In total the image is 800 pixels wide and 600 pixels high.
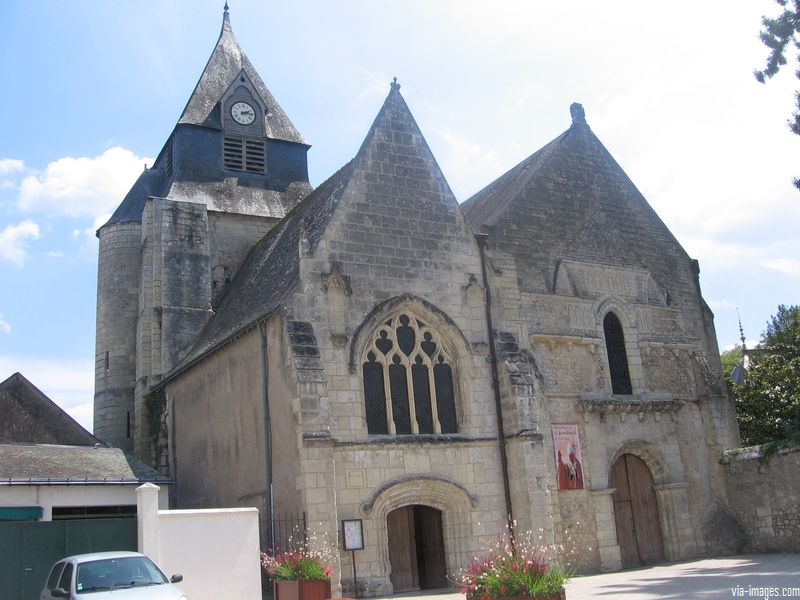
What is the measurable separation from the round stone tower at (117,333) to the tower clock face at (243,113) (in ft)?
17.4

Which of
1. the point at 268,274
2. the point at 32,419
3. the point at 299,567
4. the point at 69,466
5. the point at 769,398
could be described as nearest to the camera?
the point at 299,567

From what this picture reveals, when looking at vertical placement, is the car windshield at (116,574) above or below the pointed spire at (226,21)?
below

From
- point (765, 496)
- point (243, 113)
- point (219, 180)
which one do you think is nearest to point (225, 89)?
point (243, 113)

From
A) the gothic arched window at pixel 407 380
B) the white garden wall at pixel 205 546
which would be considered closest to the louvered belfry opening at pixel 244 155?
the gothic arched window at pixel 407 380

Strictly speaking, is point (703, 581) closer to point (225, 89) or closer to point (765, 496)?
point (765, 496)

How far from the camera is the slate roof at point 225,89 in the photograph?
92.1ft

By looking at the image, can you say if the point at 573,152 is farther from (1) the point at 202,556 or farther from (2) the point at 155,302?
(1) the point at 202,556

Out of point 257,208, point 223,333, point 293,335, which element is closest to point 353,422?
point 293,335

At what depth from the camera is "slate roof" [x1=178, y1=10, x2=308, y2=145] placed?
2808 cm

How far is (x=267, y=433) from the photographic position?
16.4m

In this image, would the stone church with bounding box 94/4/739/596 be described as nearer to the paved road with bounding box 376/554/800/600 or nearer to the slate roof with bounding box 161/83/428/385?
the slate roof with bounding box 161/83/428/385

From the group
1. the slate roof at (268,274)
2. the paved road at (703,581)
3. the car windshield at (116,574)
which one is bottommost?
the paved road at (703,581)

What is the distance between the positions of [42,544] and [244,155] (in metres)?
17.6

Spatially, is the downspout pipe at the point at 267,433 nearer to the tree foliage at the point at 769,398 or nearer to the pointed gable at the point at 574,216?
the pointed gable at the point at 574,216
